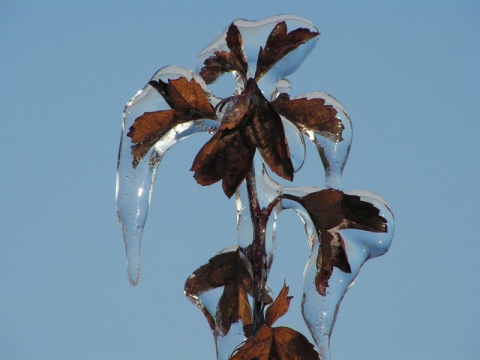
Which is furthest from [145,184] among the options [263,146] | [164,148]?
[263,146]

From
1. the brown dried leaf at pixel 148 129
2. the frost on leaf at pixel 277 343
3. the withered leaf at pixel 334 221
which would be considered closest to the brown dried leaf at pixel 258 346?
the frost on leaf at pixel 277 343

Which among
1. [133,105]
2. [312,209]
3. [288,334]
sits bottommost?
[288,334]

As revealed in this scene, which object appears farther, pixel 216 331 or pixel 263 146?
pixel 216 331

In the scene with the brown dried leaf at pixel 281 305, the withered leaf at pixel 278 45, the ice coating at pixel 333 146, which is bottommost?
the brown dried leaf at pixel 281 305

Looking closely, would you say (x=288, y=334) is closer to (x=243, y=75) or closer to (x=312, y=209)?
(x=312, y=209)

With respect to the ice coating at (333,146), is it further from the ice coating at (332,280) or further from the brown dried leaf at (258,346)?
the brown dried leaf at (258,346)

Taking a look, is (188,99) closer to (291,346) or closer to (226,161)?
(226,161)

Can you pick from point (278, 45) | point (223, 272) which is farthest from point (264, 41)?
point (223, 272)
